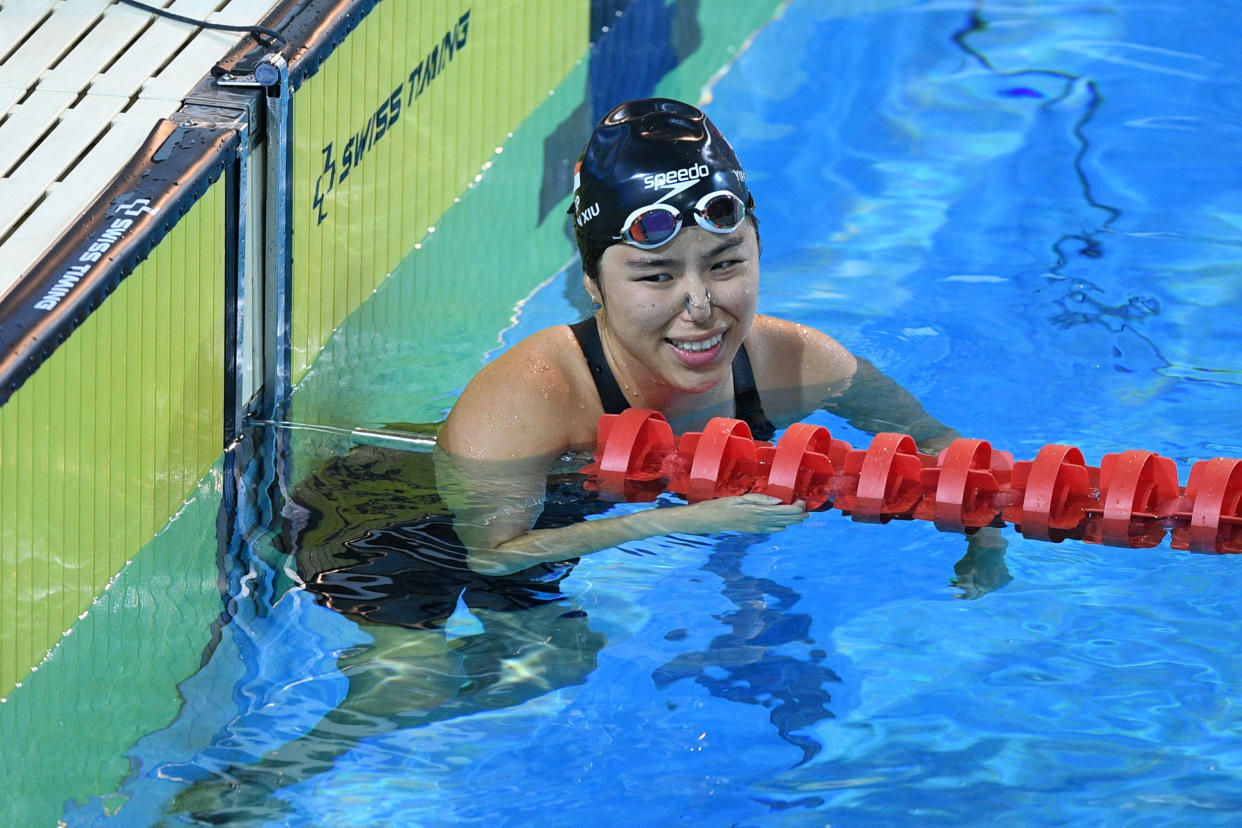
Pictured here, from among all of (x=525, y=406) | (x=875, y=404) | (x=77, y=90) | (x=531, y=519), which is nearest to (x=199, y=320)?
(x=77, y=90)

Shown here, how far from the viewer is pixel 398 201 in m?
4.75

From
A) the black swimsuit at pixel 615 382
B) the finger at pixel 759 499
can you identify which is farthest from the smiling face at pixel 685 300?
the finger at pixel 759 499

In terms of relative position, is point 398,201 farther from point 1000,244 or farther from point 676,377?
point 1000,244

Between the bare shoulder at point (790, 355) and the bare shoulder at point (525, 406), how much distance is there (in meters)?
0.45

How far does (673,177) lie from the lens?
10.8 feet

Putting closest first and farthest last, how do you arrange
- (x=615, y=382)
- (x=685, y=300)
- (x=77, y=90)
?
(x=685, y=300), (x=615, y=382), (x=77, y=90)

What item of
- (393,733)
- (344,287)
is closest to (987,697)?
(393,733)

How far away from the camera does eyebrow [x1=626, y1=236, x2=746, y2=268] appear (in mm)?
3316

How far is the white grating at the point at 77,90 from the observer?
3355 mm

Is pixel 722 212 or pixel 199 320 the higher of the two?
pixel 722 212

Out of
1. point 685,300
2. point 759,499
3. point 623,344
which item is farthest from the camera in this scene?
point 623,344

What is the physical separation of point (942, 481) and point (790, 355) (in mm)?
626

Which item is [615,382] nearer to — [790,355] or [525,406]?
[525,406]

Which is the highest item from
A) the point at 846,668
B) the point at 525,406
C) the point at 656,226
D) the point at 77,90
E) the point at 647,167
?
the point at 77,90
